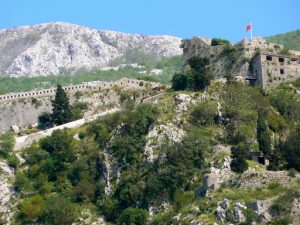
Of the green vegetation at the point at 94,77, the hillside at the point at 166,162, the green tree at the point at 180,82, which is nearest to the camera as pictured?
the hillside at the point at 166,162

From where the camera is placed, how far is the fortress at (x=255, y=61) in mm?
89750

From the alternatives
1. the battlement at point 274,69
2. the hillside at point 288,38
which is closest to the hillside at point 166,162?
the battlement at point 274,69

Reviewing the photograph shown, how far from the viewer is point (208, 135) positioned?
7756 centimetres

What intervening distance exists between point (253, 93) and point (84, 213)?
21.4 metres

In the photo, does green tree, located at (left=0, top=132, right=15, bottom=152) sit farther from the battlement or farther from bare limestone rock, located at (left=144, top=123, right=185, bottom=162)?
the battlement

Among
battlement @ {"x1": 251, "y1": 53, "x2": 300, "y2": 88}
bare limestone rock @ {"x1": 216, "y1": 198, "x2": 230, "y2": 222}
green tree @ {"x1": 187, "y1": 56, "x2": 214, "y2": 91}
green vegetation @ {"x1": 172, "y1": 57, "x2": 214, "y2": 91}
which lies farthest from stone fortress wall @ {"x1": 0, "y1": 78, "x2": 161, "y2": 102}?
bare limestone rock @ {"x1": 216, "y1": 198, "x2": 230, "y2": 222}

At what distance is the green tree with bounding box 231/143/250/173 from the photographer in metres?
69.1

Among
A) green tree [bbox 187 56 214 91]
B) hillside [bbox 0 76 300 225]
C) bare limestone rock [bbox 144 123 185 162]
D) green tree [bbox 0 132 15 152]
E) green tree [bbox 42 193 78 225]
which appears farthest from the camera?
green tree [bbox 187 56 214 91]

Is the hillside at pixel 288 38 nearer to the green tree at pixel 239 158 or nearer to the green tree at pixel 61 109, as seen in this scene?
the green tree at pixel 61 109

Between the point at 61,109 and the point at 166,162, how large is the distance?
958 inches

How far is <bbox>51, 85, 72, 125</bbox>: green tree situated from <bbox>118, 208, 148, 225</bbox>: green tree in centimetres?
2531

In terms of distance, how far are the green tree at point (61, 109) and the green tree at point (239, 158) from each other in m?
26.5

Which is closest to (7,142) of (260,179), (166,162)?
(166,162)

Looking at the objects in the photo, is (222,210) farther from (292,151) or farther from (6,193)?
(6,193)
